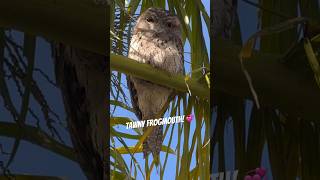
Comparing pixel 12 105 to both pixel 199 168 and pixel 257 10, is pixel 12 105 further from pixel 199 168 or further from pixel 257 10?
pixel 257 10

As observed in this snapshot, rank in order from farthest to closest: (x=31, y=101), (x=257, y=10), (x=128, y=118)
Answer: (x=31, y=101), (x=128, y=118), (x=257, y=10)

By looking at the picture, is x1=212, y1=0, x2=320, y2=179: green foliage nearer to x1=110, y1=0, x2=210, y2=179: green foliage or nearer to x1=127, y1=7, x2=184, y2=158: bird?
x1=110, y1=0, x2=210, y2=179: green foliage

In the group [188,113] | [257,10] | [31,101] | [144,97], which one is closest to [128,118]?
[144,97]

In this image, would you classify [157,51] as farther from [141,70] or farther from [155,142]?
[155,142]

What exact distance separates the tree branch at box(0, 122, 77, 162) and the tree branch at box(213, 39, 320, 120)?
727 millimetres

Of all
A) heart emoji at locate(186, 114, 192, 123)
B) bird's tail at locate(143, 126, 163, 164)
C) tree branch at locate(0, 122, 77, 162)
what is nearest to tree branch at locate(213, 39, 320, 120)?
heart emoji at locate(186, 114, 192, 123)

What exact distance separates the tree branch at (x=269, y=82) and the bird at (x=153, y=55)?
0.58ft

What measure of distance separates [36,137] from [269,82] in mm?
951

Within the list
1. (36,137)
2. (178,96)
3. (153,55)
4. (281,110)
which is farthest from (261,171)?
(36,137)

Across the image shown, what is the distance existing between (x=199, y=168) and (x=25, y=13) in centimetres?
70

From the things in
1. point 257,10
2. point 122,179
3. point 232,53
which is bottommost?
point 122,179

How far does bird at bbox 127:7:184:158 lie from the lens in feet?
6.83

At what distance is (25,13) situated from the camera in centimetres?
199

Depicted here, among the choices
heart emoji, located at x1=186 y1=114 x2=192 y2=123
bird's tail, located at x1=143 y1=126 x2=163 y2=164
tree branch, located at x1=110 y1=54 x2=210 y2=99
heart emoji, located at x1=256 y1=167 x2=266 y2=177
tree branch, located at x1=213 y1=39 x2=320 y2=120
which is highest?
tree branch, located at x1=110 y1=54 x2=210 y2=99
